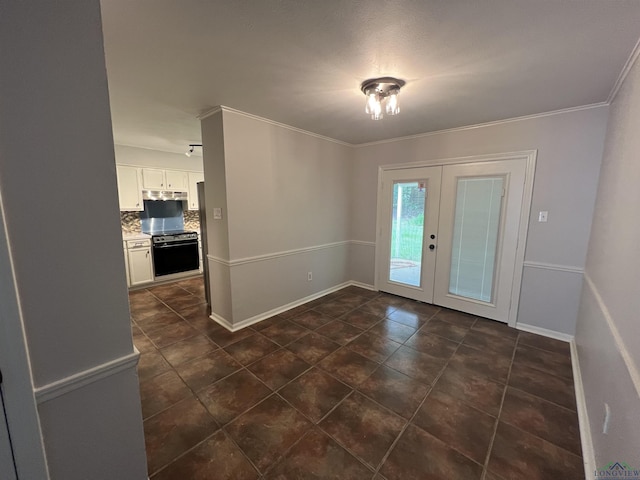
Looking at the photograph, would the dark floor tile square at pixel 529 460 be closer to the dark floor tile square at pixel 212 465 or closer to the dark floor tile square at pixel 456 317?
the dark floor tile square at pixel 212 465

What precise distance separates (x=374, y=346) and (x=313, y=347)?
→ 25.8 inches

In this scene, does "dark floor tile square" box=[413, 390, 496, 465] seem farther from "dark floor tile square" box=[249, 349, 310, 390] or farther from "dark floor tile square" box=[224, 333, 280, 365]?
"dark floor tile square" box=[224, 333, 280, 365]

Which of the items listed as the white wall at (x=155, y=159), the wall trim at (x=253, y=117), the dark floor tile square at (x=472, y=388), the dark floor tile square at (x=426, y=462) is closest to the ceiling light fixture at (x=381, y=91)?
the wall trim at (x=253, y=117)

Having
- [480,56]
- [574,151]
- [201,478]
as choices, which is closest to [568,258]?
[574,151]

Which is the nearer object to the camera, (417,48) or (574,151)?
(417,48)

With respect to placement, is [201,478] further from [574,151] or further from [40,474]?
[574,151]

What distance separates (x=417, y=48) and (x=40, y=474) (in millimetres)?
2818

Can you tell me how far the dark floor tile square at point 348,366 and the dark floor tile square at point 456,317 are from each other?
1.47m

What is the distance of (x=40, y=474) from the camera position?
977 mm

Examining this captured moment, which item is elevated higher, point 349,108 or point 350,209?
point 349,108

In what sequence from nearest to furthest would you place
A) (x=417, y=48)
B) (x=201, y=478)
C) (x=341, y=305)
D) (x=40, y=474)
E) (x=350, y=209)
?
(x=40, y=474), (x=201, y=478), (x=417, y=48), (x=341, y=305), (x=350, y=209)

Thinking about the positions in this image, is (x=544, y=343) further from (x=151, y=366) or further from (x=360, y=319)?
(x=151, y=366)

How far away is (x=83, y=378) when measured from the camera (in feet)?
3.44

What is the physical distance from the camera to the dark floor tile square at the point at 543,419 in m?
1.67
